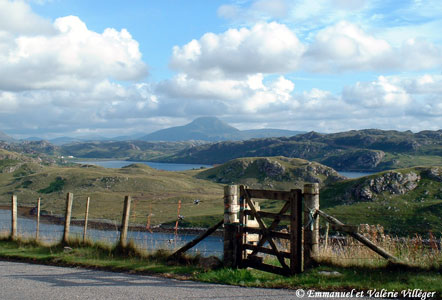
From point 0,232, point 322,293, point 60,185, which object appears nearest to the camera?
point 322,293

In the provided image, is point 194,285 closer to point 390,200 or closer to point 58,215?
point 390,200

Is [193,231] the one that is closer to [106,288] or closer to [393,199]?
[393,199]

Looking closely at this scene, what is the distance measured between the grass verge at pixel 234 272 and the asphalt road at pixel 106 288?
68cm

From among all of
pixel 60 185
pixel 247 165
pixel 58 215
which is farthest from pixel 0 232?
pixel 247 165

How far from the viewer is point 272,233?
1382cm

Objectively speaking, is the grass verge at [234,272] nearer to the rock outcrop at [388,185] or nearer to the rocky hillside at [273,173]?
the rock outcrop at [388,185]

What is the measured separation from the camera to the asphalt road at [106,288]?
444 inches

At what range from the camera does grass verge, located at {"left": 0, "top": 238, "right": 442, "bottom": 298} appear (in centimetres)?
1157

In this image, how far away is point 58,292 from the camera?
11852 mm

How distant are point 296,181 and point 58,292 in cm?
15593

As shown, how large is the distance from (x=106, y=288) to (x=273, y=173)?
163m

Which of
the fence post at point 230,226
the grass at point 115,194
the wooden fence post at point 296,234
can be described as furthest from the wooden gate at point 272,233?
the grass at point 115,194

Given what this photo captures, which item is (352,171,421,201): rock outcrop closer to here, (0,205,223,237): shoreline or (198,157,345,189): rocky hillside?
(0,205,223,237): shoreline

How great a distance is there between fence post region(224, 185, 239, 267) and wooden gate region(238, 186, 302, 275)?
0.21 meters
